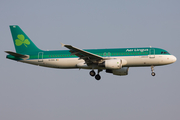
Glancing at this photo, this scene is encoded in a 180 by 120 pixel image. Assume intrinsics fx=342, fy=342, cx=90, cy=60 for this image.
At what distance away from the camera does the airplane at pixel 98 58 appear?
4559 cm

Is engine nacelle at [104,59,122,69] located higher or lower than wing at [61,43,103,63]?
lower

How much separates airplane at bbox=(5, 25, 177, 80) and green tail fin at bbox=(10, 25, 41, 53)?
357 millimetres

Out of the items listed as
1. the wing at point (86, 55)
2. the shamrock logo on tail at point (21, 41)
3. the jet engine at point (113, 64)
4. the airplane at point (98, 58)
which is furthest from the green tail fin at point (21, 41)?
the jet engine at point (113, 64)

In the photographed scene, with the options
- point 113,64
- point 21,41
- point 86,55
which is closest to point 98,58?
point 86,55

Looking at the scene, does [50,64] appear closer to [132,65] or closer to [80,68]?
[80,68]

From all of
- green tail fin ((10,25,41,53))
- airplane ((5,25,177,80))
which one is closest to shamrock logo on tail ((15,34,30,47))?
green tail fin ((10,25,41,53))

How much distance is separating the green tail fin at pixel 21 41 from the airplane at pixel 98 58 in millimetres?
357

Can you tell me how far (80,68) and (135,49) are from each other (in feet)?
26.6

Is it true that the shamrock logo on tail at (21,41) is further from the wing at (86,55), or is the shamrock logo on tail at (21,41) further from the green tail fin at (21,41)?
the wing at (86,55)

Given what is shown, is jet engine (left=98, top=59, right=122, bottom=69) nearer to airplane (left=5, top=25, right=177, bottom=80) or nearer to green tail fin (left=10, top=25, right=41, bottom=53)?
airplane (left=5, top=25, right=177, bottom=80)

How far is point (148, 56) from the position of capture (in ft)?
152

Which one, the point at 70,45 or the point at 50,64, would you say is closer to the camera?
the point at 70,45

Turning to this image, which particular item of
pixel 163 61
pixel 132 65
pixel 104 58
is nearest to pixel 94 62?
pixel 104 58

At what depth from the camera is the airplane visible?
45594 mm
